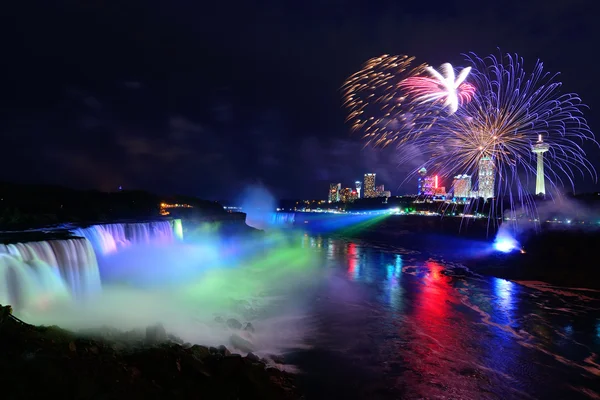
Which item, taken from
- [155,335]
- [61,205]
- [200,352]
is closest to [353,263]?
[155,335]

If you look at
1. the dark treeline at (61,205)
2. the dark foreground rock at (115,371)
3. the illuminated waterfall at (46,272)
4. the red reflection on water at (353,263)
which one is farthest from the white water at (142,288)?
the dark treeline at (61,205)

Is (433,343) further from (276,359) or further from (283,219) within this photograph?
(283,219)

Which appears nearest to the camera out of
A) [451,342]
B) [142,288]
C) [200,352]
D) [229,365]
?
[229,365]

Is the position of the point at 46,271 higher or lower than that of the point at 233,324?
higher

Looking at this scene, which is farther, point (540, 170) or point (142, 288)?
point (540, 170)

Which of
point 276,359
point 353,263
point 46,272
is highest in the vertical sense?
point 46,272

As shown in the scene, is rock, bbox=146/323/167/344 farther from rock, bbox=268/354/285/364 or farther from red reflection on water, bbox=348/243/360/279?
red reflection on water, bbox=348/243/360/279

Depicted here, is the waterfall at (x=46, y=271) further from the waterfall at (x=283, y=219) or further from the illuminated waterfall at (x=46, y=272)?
the waterfall at (x=283, y=219)

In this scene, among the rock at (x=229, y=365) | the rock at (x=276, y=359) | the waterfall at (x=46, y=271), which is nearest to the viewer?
the rock at (x=229, y=365)
